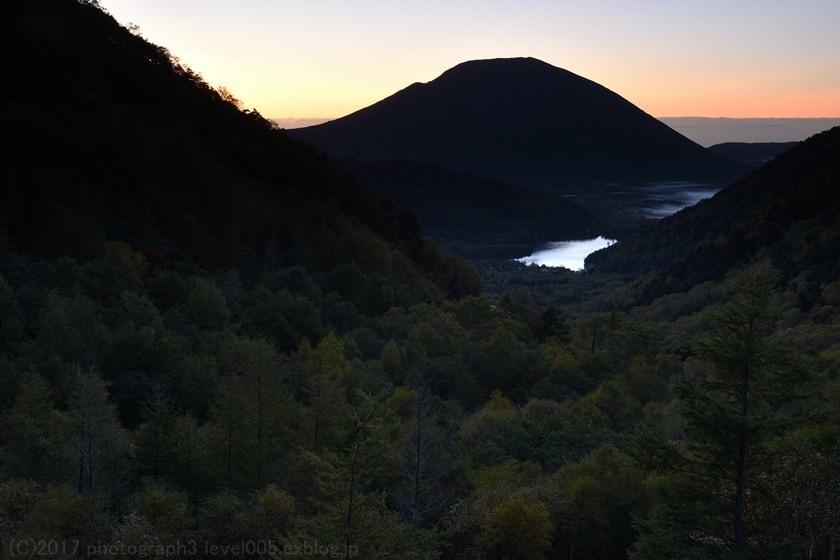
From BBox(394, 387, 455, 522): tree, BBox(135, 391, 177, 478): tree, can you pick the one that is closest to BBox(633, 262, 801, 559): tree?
BBox(394, 387, 455, 522): tree

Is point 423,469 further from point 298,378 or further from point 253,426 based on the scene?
point 298,378

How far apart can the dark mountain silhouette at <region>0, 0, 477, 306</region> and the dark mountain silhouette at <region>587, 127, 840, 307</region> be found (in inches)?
2893

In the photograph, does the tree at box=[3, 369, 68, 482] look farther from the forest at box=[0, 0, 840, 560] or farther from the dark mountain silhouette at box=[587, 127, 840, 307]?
the dark mountain silhouette at box=[587, 127, 840, 307]

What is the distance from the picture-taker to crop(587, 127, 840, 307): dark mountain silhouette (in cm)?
12206

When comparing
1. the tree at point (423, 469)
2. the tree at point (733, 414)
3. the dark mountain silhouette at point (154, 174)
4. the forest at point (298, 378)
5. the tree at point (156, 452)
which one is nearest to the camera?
the tree at point (733, 414)

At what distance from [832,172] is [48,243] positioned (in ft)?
524

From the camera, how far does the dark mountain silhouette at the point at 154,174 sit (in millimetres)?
48250

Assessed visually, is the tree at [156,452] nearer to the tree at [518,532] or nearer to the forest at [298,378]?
the forest at [298,378]

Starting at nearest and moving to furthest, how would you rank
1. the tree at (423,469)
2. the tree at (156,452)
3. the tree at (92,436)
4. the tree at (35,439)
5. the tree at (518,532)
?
the tree at (518,532) → the tree at (92,436) → the tree at (423,469) → the tree at (156,452) → the tree at (35,439)

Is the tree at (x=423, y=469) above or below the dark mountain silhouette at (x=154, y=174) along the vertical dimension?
below

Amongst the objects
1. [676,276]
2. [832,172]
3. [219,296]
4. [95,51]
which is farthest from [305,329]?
[832,172]

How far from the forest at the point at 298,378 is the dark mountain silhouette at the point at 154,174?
0.84 feet

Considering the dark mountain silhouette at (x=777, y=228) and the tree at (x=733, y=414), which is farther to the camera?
the dark mountain silhouette at (x=777, y=228)

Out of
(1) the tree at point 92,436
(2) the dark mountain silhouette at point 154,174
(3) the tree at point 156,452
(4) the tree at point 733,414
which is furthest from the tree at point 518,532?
(2) the dark mountain silhouette at point 154,174
